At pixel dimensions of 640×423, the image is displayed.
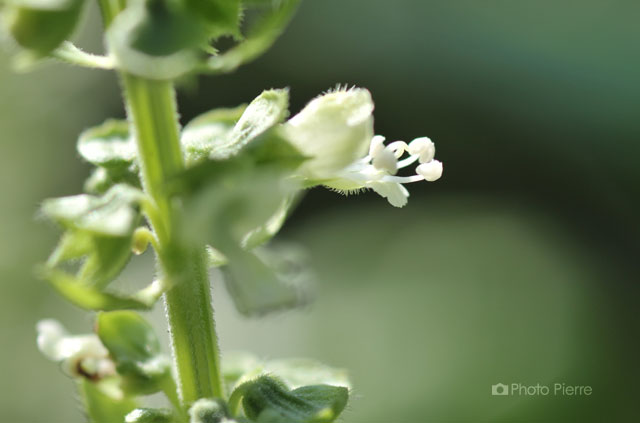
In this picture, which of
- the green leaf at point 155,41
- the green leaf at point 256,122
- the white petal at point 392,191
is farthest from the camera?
the white petal at point 392,191

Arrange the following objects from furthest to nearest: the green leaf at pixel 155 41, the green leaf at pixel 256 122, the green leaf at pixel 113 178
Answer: the green leaf at pixel 113 178 < the green leaf at pixel 256 122 < the green leaf at pixel 155 41

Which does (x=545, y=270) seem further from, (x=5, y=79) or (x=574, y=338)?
(x=5, y=79)

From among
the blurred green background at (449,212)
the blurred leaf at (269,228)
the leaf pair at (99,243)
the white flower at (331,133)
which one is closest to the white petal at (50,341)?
the leaf pair at (99,243)

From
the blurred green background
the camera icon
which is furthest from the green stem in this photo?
the blurred green background

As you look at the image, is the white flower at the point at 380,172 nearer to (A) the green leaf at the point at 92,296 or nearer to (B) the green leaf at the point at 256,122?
(B) the green leaf at the point at 256,122

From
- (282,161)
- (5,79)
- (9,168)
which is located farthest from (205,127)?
(5,79)

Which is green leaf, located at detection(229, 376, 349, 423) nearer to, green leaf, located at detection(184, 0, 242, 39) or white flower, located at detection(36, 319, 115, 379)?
white flower, located at detection(36, 319, 115, 379)
